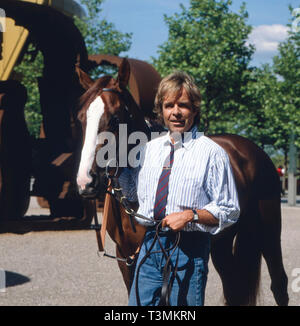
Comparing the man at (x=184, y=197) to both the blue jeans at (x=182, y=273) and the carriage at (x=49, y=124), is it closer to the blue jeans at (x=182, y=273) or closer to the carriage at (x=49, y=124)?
the blue jeans at (x=182, y=273)

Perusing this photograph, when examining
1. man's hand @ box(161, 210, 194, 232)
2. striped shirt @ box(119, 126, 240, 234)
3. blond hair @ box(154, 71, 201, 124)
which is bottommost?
man's hand @ box(161, 210, 194, 232)

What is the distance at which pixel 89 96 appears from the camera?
3273 mm

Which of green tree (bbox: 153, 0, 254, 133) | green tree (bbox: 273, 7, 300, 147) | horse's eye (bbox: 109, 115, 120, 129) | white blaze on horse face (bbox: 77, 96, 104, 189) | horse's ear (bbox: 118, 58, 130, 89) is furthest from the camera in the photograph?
green tree (bbox: 153, 0, 254, 133)

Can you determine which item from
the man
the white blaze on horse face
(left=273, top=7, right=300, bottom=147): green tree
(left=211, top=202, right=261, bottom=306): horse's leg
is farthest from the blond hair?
(left=273, top=7, right=300, bottom=147): green tree

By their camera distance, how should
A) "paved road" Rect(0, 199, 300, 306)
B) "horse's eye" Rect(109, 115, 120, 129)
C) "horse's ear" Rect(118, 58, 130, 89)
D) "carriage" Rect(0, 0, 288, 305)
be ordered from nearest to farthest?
"horse's eye" Rect(109, 115, 120, 129)
"horse's ear" Rect(118, 58, 130, 89)
"paved road" Rect(0, 199, 300, 306)
"carriage" Rect(0, 0, 288, 305)

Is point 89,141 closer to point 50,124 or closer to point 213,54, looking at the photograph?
point 50,124

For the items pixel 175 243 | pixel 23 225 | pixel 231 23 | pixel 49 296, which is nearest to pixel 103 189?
pixel 175 243

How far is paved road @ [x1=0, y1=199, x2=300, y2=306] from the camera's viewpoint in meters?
5.63

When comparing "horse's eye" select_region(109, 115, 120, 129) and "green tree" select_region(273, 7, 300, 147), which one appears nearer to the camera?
"horse's eye" select_region(109, 115, 120, 129)

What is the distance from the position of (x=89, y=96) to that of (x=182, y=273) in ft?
4.23

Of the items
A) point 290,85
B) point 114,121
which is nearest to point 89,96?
point 114,121

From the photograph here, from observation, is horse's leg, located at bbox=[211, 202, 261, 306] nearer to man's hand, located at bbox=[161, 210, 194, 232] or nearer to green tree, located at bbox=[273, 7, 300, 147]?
man's hand, located at bbox=[161, 210, 194, 232]

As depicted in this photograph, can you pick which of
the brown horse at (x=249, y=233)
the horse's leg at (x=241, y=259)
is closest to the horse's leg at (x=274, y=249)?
the brown horse at (x=249, y=233)

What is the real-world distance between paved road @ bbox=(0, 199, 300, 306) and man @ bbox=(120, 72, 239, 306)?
2.37 m
